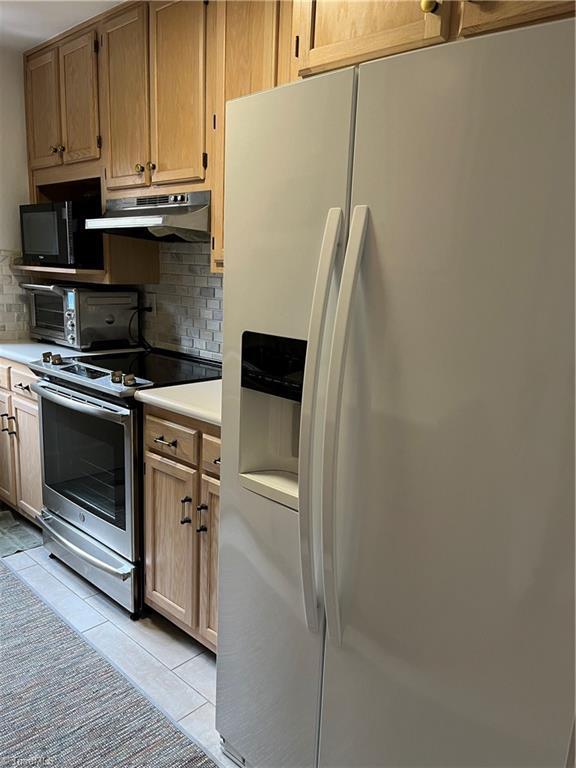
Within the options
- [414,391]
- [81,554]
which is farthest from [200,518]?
[414,391]

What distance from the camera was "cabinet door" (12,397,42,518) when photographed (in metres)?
2.80

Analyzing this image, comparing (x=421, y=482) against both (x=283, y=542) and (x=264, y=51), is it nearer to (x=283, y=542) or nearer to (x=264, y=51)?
(x=283, y=542)

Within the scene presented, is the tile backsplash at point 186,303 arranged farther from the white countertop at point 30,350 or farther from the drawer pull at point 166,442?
the drawer pull at point 166,442

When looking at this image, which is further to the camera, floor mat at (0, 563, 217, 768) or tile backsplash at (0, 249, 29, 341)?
tile backsplash at (0, 249, 29, 341)

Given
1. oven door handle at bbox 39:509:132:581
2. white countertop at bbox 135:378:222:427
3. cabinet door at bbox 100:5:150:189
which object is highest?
cabinet door at bbox 100:5:150:189

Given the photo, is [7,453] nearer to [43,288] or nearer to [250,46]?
[43,288]

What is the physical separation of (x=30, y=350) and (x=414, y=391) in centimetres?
254

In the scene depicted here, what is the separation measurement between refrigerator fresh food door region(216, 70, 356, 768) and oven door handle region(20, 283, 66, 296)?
6.09 feet

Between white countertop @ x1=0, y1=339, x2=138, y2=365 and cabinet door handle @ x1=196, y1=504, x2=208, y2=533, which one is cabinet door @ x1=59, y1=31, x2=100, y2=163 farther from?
cabinet door handle @ x1=196, y1=504, x2=208, y2=533

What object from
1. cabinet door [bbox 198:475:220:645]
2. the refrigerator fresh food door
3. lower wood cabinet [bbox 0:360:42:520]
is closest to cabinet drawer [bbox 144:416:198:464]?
cabinet door [bbox 198:475:220:645]

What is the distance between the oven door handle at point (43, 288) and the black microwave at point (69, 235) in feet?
0.40

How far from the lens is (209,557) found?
6.30 feet

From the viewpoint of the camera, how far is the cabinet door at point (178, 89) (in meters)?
2.18

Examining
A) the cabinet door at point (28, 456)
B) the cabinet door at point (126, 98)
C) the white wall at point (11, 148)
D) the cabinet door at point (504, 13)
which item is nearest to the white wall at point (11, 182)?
the white wall at point (11, 148)
